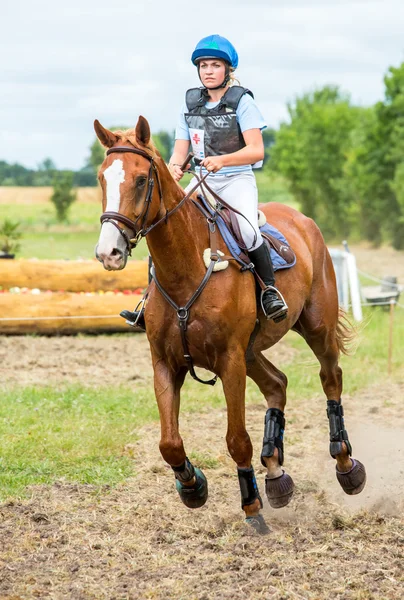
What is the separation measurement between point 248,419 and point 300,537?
11.7 feet

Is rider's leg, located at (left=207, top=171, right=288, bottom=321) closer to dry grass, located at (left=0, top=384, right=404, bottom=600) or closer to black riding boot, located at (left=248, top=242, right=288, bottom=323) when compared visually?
black riding boot, located at (left=248, top=242, right=288, bottom=323)

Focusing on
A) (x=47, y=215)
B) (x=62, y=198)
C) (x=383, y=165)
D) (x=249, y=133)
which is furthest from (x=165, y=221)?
(x=47, y=215)

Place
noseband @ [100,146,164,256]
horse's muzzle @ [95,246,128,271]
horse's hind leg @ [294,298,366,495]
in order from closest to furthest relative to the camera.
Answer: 1. horse's muzzle @ [95,246,128,271]
2. noseband @ [100,146,164,256]
3. horse's hind leg @ [294,298,366,495]

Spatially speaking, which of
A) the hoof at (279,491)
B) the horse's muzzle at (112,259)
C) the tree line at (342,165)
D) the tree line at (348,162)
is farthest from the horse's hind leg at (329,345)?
the tree line at (348,162)

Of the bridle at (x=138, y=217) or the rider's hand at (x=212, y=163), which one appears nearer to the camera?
the bridle at (x=138, y=217)

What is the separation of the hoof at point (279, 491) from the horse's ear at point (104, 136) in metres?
2.87

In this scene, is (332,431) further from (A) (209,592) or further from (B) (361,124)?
(B) (361,124)

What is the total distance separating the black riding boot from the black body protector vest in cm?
77

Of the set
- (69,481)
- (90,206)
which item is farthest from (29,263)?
(90,206)

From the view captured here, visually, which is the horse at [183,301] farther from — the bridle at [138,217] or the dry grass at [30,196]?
the dry grass at [30,196]

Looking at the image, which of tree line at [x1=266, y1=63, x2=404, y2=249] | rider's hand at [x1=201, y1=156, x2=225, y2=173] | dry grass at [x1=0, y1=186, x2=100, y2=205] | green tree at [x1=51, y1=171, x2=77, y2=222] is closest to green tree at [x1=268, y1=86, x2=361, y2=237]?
tree line at [x1=266, y1=63, x2=404, y2=249]

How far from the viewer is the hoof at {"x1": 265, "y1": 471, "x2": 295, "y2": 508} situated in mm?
6184

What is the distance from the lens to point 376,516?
20.4ft

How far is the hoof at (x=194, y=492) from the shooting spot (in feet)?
19.0
